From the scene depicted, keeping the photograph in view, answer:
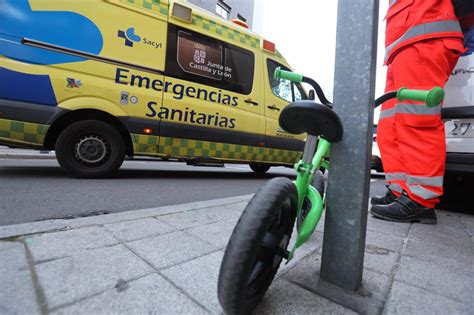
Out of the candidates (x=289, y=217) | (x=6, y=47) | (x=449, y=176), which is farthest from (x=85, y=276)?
(x=449, y=176)

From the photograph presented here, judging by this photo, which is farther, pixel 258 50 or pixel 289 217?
pixel 258 50

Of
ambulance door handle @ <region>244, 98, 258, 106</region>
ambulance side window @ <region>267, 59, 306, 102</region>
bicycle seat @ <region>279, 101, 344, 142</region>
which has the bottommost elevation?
bicycle seat @ <region>279, 101, 344, 142</region>

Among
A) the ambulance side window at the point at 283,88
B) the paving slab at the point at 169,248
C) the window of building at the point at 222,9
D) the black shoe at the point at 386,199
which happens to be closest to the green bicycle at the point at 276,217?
the paving slab at the point at 169,248

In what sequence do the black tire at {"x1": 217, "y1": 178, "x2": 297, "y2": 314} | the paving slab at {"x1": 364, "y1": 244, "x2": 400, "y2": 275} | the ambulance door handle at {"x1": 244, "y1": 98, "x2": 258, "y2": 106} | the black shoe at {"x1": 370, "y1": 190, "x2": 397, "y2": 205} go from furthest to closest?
the ambulance door handle at {"x1": 244, "y1": 98, "x2": 258, "y2": 106} < the black shoe at {"x1": 370, "y1": 190, "x2": 397, "y2": 205} < the paving slab at {"x1": 364, "y1": 244, "x2": 400, "y2": 275} < the black tire at {"x1": 217, "y1": 178, "x2": 297, "y2": 314}

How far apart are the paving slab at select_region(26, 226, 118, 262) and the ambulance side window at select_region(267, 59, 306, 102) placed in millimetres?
3945

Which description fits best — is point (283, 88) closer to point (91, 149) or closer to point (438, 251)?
point (91, 149)

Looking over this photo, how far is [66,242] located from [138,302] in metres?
0.67

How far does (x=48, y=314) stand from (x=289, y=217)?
808 mm

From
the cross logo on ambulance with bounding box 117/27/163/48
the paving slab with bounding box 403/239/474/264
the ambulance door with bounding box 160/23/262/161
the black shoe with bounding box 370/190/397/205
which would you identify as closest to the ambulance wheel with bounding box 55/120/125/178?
the ambulance door with bounding box 160/23/262/161

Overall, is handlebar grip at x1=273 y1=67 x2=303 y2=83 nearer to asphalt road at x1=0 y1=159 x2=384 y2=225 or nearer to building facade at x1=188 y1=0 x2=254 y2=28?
asphalt road at x1=0 y1=159 x2=384 y2=225

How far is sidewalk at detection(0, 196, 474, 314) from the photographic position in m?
0.90

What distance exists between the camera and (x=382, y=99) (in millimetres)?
1023

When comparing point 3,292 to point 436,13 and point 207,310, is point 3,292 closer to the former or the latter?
point 207,310

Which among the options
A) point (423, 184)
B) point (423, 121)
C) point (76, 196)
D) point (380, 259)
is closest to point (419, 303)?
point (380, 259)
